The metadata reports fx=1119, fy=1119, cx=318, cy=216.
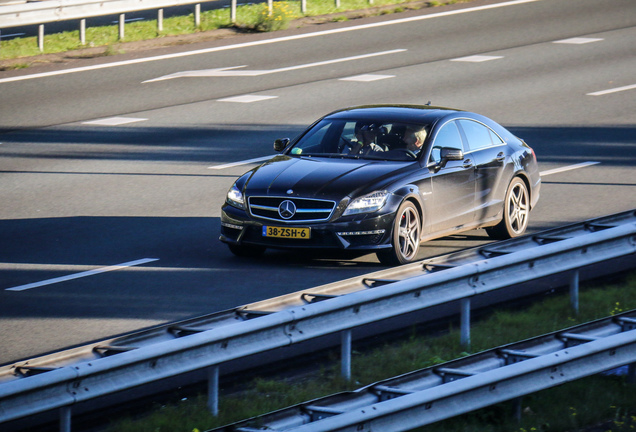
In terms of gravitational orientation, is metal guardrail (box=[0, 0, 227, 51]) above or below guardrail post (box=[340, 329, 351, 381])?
above

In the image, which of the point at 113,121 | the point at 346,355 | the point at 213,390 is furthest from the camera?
the point at 113,121

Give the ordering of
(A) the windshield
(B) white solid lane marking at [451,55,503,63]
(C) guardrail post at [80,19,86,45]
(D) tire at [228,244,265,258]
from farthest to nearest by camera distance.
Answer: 1. (C) guardrail post at [80,19,86,45]
2. (B) white solid lane marking at [451,55,503,63]
3. (A) the windshield
4. (D) tire at [228,244,265,258]

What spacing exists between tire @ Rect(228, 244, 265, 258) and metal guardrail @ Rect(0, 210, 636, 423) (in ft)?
9.62

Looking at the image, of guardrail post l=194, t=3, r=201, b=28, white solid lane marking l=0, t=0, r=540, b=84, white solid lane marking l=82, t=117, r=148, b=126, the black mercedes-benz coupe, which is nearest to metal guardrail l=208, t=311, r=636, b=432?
the black mercedes-benz coupe

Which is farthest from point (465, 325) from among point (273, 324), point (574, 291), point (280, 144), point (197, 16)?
point (197, 16)

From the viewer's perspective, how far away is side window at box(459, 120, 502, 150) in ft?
39.6

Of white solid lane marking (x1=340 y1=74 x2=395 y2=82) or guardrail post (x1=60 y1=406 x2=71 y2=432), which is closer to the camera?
guardrail post (x1=60 y1=406 x2=71 y2=432)

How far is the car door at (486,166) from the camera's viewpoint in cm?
1190

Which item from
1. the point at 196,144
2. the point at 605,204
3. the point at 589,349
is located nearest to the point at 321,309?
the point at 589,349

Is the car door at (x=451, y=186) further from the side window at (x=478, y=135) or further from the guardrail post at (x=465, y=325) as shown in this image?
the guardrail post at (x=465, y=325)

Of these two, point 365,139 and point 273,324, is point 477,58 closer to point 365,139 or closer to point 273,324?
point 365,139

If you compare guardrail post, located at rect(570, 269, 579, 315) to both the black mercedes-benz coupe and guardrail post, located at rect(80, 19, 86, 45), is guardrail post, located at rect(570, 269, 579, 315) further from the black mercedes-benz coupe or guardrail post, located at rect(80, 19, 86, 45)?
guardrail post, located at rect(80, 19, 86, 45)

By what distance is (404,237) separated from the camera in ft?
35.9

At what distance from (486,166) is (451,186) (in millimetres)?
682
